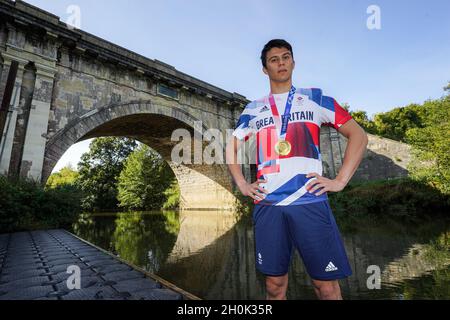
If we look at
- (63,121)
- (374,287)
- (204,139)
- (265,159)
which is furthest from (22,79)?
(374,287)

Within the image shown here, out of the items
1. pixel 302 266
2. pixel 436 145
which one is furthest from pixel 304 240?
pixel 436 145

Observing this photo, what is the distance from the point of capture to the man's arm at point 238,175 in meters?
1.46

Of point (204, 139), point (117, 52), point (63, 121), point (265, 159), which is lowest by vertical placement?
point (265, 159)

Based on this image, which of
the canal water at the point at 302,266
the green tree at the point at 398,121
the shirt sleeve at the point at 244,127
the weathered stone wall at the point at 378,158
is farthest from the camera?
the green tree at the point at 398,121

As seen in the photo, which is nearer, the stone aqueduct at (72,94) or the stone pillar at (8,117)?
the stone pillar at (8,117)

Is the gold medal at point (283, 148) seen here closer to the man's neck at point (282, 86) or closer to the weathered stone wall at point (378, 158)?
the man's neck at point (282, 86)

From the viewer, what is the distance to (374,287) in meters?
2.61

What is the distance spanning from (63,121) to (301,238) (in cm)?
961

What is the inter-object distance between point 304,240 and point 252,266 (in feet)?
9.15

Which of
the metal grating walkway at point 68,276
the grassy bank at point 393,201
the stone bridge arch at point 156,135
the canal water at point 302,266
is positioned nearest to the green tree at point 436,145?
the grassy bank at point 393,201

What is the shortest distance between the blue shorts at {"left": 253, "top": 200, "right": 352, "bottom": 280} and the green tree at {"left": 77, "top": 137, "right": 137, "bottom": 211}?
29.9 metres

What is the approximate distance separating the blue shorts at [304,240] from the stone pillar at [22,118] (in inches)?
333
